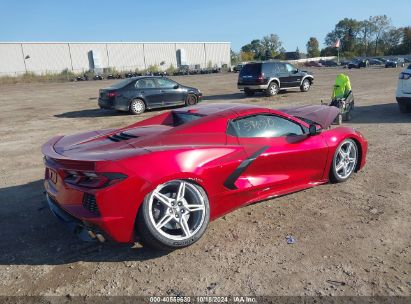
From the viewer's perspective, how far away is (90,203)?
338 cm

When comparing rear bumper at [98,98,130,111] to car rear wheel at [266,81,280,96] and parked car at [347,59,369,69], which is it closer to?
car rear wheel at [266,81,280,96]

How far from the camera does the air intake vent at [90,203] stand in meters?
3.34

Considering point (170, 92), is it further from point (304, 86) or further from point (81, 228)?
point (81, 228)

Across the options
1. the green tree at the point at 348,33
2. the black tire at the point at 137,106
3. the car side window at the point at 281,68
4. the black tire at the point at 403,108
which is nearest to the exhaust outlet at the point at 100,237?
the black tire at the point at 403,108

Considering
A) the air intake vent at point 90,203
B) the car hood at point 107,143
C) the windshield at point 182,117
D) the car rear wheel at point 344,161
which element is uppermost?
the windshield at point 182,117

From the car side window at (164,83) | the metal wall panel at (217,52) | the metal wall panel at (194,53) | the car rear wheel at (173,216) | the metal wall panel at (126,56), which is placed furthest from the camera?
the metal wall panel at (217,52)

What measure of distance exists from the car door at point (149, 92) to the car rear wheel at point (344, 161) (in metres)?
9.97

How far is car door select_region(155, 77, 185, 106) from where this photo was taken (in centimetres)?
1488

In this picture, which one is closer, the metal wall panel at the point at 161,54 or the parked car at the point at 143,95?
the parked car at the point at 143,95

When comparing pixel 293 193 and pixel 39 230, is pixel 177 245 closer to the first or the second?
pixel 39 230

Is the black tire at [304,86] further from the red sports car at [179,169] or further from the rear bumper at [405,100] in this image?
the red sports car at [179,169]

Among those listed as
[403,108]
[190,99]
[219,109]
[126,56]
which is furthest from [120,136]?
[126,56]

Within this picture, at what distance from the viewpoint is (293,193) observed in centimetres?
511

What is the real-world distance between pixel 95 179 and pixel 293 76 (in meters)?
17.5
